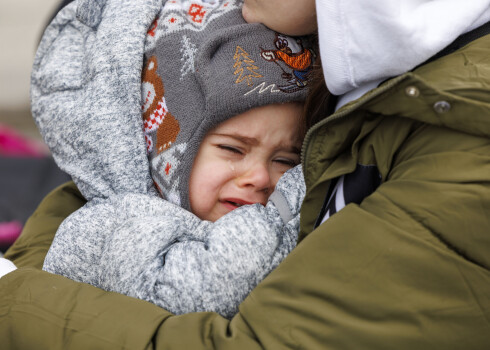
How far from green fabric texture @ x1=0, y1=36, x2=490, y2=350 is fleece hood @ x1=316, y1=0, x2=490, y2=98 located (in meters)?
0.03

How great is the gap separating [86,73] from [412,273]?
90 cm

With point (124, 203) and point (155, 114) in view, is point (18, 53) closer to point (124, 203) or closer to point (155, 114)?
point (155, 114)

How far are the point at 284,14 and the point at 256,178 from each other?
1.06 ft

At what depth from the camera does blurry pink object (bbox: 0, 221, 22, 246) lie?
2.10 meters

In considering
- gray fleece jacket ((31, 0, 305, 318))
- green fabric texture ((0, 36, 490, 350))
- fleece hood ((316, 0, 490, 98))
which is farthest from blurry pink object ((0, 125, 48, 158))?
fleece hood ((316, 0, 490, 98))

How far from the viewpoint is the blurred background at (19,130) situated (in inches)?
89.5

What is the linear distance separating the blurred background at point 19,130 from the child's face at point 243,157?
2.13 feet

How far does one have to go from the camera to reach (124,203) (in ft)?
4.02

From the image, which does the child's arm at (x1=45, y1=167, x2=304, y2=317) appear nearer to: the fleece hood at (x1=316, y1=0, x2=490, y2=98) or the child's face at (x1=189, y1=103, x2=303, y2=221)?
the child's face at (x1=189, y1=103, x2=303, y2=221)

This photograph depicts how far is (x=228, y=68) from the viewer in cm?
120

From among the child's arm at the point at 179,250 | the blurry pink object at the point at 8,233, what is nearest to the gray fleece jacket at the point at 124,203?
the child's arm at the point at 179,250

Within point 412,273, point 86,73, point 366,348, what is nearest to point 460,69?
point 412,273

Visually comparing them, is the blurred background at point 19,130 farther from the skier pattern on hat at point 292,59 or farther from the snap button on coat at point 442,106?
the snap button on coat at point 442,106

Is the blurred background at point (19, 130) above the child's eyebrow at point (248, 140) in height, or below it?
below
